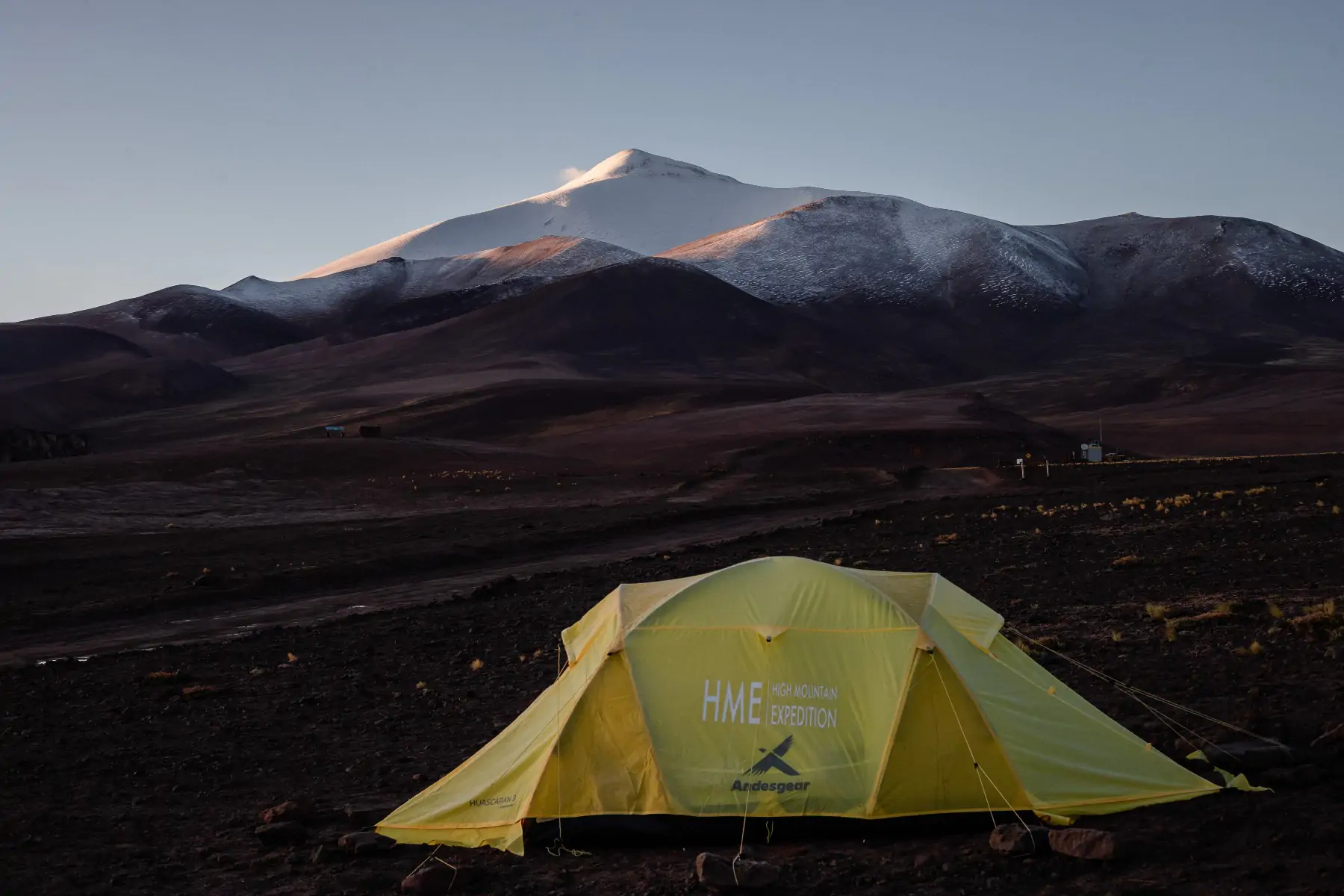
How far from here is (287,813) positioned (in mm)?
9250

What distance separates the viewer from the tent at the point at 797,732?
823cm

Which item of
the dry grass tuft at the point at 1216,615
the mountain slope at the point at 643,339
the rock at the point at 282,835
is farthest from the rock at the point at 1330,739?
the mountain slope at the point at 643,339

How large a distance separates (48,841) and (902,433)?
5237 cm

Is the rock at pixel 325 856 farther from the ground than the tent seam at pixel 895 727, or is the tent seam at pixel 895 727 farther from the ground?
the tent seam at pixel 895 727

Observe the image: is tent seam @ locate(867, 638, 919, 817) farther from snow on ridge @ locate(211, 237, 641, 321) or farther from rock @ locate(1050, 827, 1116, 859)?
snow on ridge @ locate(211, 237, 641, 321)

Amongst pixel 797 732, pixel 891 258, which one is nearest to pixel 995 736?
pixel 797 732

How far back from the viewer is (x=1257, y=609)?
14.1 metres

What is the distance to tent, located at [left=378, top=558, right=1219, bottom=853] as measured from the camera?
27.0ft

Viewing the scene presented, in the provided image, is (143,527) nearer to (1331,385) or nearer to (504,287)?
(1331,385)

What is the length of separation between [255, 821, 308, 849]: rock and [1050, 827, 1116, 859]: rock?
5.17m

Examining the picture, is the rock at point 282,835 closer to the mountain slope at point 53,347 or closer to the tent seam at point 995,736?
the tent seam at point 995,736

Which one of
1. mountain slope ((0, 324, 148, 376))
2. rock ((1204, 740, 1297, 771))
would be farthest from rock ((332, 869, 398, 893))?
mountain slope ((0, 324, 148, 376))

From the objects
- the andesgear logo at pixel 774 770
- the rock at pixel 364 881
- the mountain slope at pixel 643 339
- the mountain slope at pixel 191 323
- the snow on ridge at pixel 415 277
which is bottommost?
the rock at pixel 364 881

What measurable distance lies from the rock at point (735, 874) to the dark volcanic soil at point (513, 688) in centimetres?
23
